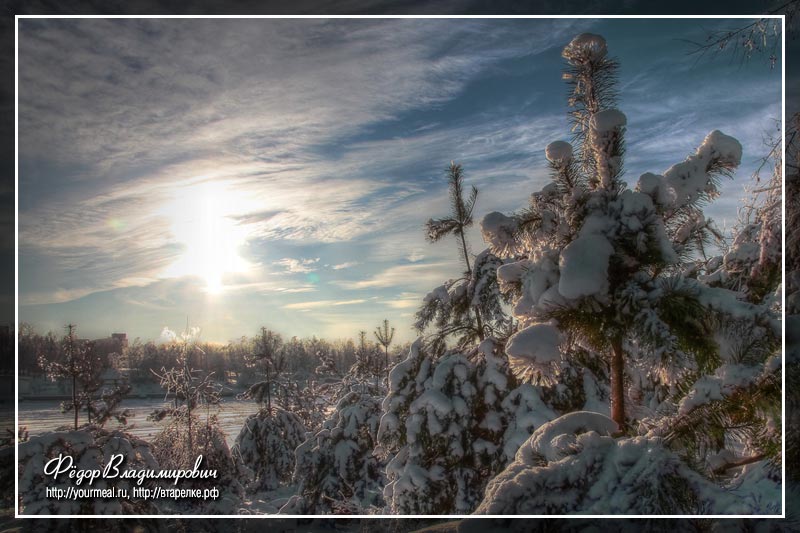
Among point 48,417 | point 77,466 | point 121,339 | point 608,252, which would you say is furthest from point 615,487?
point 48,417

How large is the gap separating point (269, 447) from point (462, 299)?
11465mm

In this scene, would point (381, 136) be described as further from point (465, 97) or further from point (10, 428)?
point (10, 428)

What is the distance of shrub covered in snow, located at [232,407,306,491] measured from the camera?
1479 centimetres

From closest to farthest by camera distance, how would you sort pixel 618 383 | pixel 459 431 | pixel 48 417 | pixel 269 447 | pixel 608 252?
pixel 608 252 → pixel 618 383 → pixel 459 431 → pixel 48 417 → pixel 269 447

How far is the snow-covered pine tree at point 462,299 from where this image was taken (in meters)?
5.51

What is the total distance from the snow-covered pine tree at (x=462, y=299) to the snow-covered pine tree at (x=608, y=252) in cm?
249

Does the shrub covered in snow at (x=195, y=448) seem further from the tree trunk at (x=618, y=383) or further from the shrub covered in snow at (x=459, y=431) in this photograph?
the tree trunk at (x=618, y=383)

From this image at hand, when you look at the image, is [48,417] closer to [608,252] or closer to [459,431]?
[459,431]

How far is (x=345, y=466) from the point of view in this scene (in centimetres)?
997

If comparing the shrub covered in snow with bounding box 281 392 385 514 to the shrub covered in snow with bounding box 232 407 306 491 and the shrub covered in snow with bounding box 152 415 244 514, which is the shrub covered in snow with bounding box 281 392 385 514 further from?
the shrub covered in snow with bounding box 232 407 306 491

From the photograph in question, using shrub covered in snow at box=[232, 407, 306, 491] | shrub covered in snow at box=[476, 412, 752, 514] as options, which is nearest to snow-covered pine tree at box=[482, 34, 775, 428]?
shrub covered in snow at box=[476, 412, 752, 514]

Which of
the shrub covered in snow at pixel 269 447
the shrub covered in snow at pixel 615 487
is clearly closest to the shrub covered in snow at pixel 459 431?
the shrub covered in snow at pixel 615 487

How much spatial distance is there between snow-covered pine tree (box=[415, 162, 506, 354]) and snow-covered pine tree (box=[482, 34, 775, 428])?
249cm

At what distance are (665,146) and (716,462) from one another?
7.26 ft
